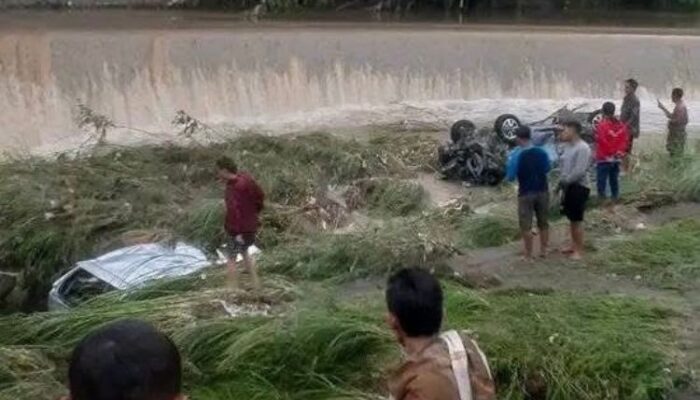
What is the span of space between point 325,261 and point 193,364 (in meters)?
3.51

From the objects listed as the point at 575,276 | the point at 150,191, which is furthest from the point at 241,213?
the point at 150,191

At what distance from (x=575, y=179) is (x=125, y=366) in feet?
30.6

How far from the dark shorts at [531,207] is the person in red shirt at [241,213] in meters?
2.41

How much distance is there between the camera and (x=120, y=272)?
40.2 ft

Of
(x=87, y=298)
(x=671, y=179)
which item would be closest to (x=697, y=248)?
(x=671, y=179)

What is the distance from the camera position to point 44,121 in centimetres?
2302

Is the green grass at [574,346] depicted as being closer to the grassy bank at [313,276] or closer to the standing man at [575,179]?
the grassy bank at [313,276]

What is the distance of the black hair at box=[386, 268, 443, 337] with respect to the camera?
3.90 meters

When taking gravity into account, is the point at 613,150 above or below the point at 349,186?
above

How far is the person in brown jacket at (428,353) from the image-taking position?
12.4 ft

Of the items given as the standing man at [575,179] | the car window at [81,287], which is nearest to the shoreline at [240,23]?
the car window at [81,287]

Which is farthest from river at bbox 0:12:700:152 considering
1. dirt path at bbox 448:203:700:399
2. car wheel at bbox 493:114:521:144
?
dirt path at bbox 448:203:700:399

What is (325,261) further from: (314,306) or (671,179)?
(671,179)

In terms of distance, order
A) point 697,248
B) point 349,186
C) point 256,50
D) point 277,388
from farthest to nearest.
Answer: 1. point 256,50
2. point 349,186
3. point 697,248
4. point 277,388
